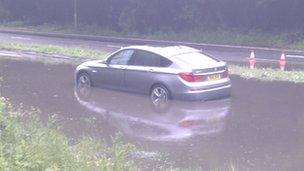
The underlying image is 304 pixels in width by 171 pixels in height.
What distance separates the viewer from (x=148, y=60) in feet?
54.6

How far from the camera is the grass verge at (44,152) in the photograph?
25.3 feet

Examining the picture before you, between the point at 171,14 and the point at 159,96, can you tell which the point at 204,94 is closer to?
the point at 159,96

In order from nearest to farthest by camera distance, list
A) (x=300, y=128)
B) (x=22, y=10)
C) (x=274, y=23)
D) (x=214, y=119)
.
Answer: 1. (x=300, y=128)
2. (x=214, y=119)
3. (x=274, y=23)
4. (x=22, y=10)

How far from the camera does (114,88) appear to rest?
17406 millimetres

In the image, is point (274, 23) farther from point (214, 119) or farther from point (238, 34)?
point (214, 119)

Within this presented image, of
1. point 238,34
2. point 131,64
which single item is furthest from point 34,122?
point 238,34

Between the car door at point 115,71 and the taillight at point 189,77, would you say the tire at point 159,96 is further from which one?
the car door at point 115,71

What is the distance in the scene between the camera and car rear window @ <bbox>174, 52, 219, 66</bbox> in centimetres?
1603

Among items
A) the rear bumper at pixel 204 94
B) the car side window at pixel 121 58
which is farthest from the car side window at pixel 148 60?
the rear bumper at pixel 204 94

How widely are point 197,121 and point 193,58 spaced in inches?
117

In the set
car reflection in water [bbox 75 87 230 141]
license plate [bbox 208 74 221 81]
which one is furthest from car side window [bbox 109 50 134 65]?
license plate [bbox 208 74 221 81]

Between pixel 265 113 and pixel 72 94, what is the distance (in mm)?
5485

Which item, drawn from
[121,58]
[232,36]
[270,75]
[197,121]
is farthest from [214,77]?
[232,36]

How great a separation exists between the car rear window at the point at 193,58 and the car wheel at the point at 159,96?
2.79 ft
